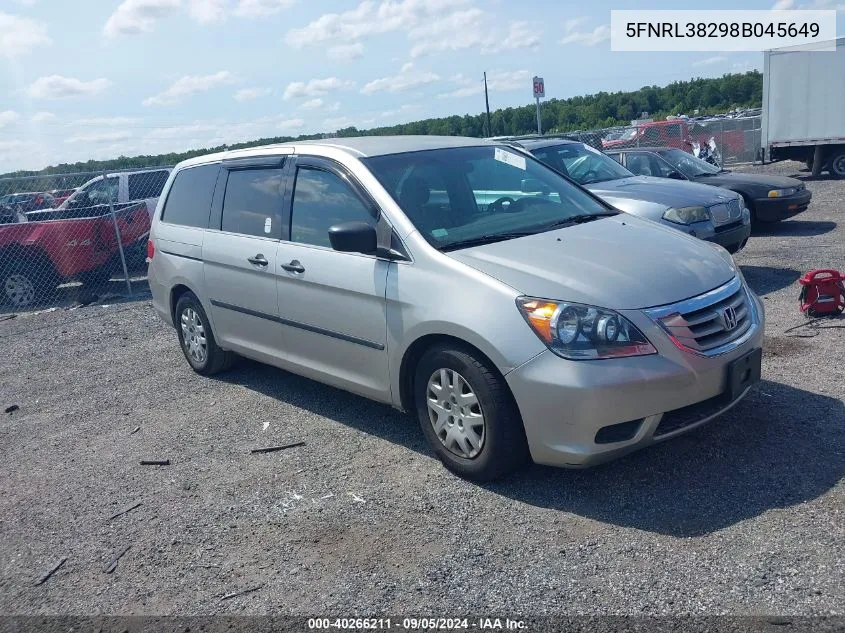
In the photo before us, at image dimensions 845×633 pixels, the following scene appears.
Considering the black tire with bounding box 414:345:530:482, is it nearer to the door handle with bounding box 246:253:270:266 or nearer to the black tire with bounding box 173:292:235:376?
the door handle with bounding box 246:253:270:266

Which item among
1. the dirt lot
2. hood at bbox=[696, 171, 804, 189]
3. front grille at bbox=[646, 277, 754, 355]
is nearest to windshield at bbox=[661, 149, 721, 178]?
hood at bbox=[696, 171, 804, 189]

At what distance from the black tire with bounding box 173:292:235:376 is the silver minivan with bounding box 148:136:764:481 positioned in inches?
14.1

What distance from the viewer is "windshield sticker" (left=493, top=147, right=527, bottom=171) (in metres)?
5.66

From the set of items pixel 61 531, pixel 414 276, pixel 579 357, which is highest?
pixel 414 276

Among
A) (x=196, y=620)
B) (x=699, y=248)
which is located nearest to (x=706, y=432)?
(x=699, y=248)

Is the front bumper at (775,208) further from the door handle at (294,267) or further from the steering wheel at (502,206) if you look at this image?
the door handle at (294,267)

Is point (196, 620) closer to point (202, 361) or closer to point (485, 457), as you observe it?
point (485, 457)

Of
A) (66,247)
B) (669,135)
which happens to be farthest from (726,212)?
(669,135)

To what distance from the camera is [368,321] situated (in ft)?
15.9

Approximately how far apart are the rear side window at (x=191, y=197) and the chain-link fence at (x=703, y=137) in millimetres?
14503

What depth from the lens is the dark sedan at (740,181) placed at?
11.8 metres

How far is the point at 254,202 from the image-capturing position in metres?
5.95

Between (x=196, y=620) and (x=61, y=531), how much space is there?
1.51 m

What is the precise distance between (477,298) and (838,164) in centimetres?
1861
